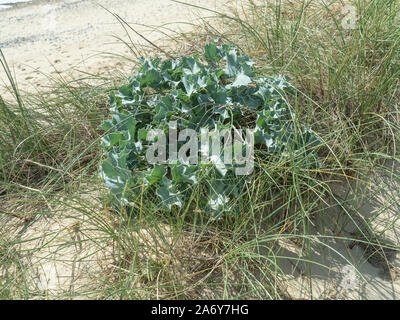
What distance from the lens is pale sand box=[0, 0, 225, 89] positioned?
3.48m

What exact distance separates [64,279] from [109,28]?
3006 mm

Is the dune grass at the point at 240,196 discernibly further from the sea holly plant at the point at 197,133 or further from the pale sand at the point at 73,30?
the pale sand at the point at 73,30

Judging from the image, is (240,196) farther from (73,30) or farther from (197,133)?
(73,30)

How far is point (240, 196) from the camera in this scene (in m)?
1.75

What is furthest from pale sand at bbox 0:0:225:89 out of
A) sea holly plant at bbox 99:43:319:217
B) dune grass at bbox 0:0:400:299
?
sea holly plant at bbox 99:43:319:217

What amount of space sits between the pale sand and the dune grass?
0.79 meters

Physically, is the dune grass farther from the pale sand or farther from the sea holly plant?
the pale sand

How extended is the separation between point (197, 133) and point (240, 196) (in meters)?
0.36

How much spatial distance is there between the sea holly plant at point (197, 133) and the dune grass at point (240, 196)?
2.7 inches

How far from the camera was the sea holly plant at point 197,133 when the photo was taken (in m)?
1.78

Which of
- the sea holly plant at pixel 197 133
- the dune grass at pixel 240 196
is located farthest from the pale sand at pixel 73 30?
the sea holly plant at pixel 197 133

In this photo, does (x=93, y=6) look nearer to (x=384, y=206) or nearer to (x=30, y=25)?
(x=30, y=25)

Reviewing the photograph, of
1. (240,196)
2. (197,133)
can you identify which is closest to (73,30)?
(197,133)

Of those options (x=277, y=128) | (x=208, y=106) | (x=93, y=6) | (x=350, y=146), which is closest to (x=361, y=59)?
(x=350, y=146)
